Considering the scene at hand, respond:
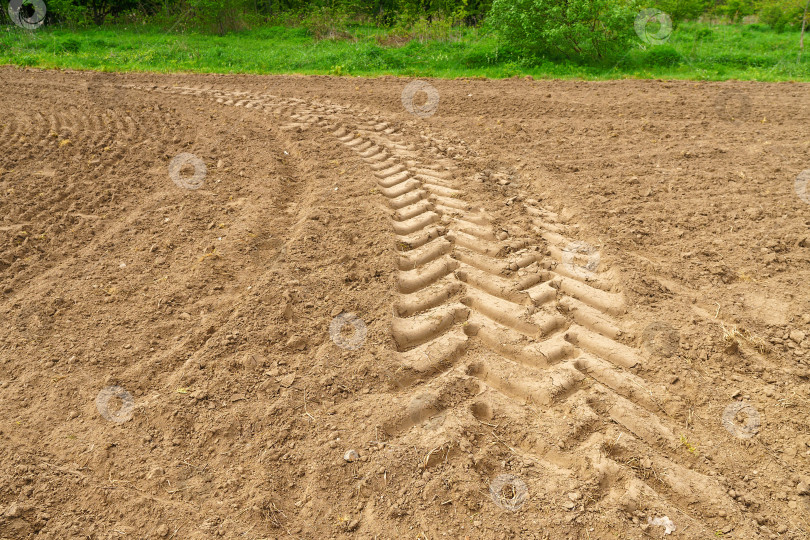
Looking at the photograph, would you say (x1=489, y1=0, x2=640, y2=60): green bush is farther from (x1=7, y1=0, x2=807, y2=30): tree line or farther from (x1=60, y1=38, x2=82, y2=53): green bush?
(x1=60, y1=38, x2=82, y2=53): green bush

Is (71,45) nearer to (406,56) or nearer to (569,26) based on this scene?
(406,56)

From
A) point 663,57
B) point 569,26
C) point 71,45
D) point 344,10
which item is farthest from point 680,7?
point 71,45

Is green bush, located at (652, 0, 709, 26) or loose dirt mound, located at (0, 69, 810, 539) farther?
green bush, located at (652, 0, 709, 26)

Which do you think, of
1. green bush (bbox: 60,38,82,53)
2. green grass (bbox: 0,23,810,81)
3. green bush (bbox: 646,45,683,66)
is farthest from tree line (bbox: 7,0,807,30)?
green bush (bbox: 60,38,82,53)

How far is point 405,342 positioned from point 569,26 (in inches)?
366

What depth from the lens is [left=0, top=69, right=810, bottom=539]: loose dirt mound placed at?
2.09 meters

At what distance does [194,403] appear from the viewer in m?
2.53

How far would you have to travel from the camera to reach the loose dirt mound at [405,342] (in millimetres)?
2092

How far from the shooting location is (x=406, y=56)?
11.2 m

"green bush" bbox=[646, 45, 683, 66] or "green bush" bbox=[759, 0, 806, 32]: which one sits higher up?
"green bush" bbox=[759, 0, 806, 32]

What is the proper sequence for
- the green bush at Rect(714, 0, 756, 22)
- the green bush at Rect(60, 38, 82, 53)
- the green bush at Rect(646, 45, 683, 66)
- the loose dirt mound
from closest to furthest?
1. the loose dirt mound
2. the green bush at Rect(646, 45, 683, 66)
3. the green bush at Rect(60, 38, 82, 53)
4. the green bush at Rect(714, 0, 756, 22)

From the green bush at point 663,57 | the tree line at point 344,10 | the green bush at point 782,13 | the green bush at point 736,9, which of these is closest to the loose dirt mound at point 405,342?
the green bush at point 663,57

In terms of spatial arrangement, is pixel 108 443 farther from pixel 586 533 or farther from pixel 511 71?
pixel 511 71

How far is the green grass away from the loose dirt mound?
17.2ft
